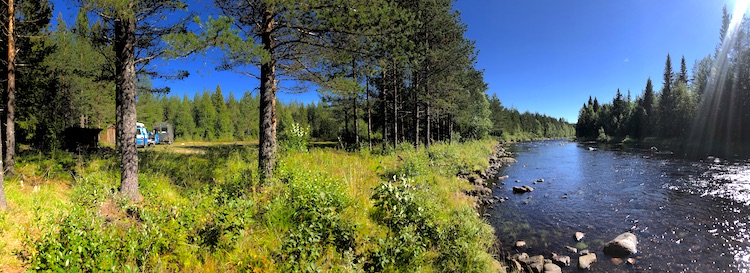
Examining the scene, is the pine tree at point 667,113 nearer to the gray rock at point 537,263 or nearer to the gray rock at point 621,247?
the gray rock at point 621,247

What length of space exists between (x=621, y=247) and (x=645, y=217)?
160 inches

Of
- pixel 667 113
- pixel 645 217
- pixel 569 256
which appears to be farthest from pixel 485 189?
pixel 667 113

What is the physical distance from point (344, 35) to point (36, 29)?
11.1 m

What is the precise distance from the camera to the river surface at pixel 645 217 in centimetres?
769

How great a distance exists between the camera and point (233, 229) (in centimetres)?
433

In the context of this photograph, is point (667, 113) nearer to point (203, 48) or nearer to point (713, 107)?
point (713, 107)

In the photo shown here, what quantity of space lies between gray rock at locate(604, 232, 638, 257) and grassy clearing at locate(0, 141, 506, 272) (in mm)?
3417

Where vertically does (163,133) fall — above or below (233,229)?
above

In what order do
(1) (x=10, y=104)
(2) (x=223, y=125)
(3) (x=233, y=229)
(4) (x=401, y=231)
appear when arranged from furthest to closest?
(2) (x=223, y=125) → (1) (x=10, y=104) → (4) (x=401, y=231) → (3) (x=233, y=229)

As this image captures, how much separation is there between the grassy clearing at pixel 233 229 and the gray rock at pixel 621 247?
3417mm

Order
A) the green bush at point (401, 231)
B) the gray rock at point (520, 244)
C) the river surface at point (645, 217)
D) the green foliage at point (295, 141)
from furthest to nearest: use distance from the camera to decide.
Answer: the green foliage at point (295, 141) → the gray rock at point (520, 244) → the river surface at point (645, 217) → the green bush at point (401, 231)

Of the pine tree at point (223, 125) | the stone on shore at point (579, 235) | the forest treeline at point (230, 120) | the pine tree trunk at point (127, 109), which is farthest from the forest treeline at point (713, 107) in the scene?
the pine tree at point (223, 125)

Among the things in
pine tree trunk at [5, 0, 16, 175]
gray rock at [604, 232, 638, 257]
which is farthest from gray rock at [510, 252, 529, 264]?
pine tree trunk at [5, 0, 16, 175]

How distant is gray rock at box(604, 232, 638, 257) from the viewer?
7871mm
